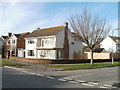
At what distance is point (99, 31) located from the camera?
2211 cm

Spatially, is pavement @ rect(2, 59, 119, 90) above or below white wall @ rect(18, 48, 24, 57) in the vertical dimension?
below

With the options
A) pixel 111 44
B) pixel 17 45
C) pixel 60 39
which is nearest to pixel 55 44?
pixel 60 39

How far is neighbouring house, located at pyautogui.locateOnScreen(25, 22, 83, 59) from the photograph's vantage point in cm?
3250

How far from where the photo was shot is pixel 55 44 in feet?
105

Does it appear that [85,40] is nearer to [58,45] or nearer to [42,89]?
→ [58,45]

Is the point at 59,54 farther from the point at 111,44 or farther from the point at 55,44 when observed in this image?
the point at 111,44

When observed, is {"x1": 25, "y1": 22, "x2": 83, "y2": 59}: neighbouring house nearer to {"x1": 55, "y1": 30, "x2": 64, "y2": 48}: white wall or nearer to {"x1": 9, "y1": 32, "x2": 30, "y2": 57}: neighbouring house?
{"x1": 55, "y1": 30, "x2": 64, "y2": 48}: white wall

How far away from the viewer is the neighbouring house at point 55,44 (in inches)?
1280

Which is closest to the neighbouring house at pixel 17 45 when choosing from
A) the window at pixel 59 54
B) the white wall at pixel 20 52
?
the white wall at pixel 20 52

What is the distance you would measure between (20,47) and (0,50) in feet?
29.3

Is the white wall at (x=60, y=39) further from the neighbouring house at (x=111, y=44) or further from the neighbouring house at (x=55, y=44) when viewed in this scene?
the neighbouring house at (x=111, y=44)

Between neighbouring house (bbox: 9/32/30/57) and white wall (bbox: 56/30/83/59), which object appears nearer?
white wall (bbox: 56/30/83/59)

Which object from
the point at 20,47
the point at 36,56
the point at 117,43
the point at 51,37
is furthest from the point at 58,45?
the point at 117,43

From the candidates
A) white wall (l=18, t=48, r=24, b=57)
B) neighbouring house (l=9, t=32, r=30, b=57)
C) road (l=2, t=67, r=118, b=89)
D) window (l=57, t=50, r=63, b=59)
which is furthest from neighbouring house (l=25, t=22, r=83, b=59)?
road (l=2, t=67, r=118, b=89)
